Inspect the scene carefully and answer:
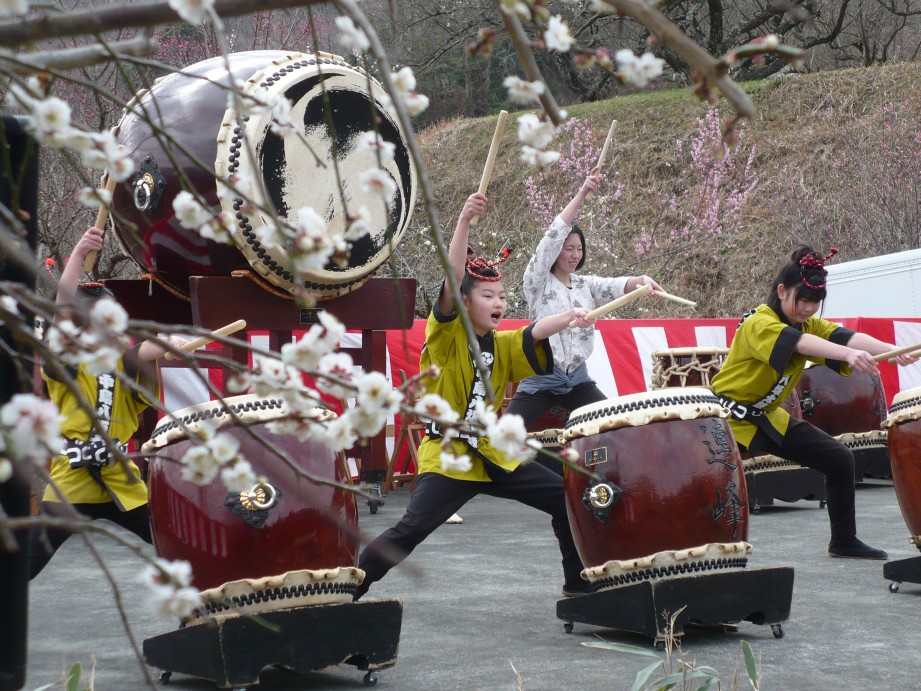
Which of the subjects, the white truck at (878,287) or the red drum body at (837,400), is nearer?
the red drum body at (837,400)

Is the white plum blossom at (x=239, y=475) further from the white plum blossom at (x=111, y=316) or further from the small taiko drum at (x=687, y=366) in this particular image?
the small taiko drum at (x=687, y=366)

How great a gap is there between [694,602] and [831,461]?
1685 mm

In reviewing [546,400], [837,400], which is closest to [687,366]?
[837,400]

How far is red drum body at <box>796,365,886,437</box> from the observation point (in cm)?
690

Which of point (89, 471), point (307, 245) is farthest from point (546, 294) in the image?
point (307, 245)

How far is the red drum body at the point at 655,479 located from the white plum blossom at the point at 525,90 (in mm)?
1912

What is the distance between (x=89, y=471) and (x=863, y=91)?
16186mm

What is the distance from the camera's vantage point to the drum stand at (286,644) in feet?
8.87

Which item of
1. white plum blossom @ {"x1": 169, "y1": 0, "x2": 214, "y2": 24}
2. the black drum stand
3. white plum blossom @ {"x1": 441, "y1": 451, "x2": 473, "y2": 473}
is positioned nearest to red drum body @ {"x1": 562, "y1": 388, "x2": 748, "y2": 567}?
white plum blossom @ {"x1": 441, "y1": 451, "x2": 473, "y2": 473}

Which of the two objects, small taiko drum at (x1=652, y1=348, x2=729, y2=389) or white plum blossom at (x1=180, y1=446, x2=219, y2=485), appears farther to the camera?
small taiko drum at (x1=652, y1=348, x2=729, y2=389)

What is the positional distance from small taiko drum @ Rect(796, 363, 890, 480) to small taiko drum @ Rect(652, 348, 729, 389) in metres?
0.66

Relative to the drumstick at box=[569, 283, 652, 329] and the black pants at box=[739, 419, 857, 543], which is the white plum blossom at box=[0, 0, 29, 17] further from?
the black pants at box=[739, 419, 857, 543]

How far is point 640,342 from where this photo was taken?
25.8ft

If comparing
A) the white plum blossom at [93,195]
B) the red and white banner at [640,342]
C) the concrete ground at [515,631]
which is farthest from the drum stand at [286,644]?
the red and white banner at [640,342]
